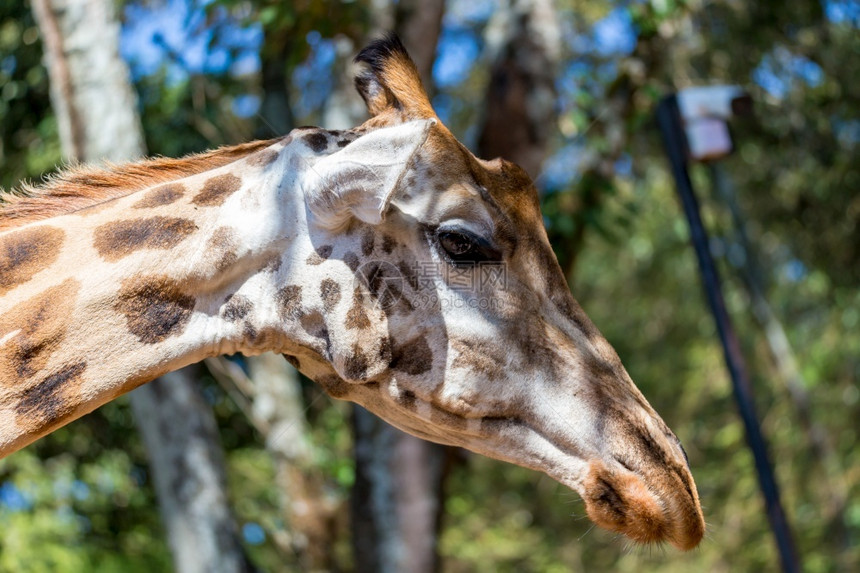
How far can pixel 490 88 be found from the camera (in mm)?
6461

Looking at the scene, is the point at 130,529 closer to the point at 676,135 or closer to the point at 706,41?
the point at 676,135

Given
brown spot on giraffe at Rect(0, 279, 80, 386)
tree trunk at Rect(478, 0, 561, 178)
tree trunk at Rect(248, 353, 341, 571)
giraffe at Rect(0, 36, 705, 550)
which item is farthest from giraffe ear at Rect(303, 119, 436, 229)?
tree trunk at Rect(248, 353, 341, 571)

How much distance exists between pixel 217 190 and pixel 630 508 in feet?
4.48

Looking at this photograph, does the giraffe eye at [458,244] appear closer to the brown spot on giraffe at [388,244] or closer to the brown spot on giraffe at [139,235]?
the brown spot on giraffe at [388,244]

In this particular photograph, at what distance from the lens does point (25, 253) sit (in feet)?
8.19

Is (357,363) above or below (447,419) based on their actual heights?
above

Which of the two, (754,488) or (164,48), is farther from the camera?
(754,488)

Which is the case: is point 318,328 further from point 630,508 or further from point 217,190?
point 630,508

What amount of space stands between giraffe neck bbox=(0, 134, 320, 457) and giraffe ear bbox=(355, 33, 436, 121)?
33cm

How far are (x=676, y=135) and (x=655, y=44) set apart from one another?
1.16 metres

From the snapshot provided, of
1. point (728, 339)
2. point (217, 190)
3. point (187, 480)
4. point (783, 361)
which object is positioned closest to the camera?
point (217, 190)

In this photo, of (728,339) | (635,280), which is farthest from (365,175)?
(635,280)

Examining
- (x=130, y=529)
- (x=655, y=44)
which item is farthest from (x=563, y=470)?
(x=130, y=529)

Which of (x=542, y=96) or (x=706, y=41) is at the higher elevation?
(x=542, y=96)
